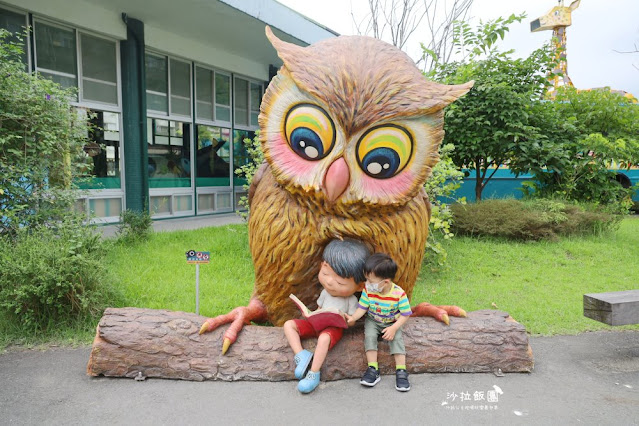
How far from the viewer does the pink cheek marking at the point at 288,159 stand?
7.30ft

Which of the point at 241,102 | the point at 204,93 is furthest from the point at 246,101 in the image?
the point at 204,93

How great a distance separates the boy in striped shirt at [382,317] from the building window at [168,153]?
6911 mm

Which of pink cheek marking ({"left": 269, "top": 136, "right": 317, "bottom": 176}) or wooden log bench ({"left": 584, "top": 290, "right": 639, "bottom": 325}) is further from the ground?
pink cheek marking ({"left": 269, "top": 136, "right": 317, "bottom": 176})

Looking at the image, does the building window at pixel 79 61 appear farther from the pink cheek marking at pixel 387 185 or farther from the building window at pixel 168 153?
the pink cheek marking at pixel 387 185

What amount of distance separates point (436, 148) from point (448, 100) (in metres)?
0.25

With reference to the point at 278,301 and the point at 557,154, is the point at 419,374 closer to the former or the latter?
the point at 278,301

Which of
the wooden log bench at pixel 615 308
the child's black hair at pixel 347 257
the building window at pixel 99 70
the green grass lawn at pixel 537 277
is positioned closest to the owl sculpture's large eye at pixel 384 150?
the child's black hair at pixel 347 257

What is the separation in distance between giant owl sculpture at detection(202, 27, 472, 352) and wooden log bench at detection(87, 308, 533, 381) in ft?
0.41

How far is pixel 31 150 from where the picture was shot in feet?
12.7

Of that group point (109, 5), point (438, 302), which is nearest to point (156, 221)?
point (109, 5)

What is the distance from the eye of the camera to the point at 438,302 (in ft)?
13.3

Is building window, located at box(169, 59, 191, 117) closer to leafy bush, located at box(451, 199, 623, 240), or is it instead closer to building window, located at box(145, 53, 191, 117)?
building window, located at box(145, 53, 191, 117)

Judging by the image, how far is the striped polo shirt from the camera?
238 cm

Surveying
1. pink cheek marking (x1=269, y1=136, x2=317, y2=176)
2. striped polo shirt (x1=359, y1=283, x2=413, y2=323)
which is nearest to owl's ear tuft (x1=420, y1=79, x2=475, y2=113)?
pink cheek marking (x1=269, y1=136, x2=317, y2=176)
